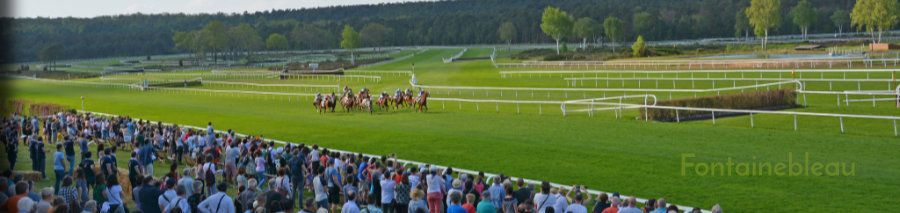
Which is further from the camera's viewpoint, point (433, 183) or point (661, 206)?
point (433, 183)

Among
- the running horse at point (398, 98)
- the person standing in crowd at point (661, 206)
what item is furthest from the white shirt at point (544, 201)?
the running horse at point (398, 98)

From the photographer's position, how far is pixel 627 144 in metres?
19.0

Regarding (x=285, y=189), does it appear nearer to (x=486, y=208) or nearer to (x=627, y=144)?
(x=486, y=208)

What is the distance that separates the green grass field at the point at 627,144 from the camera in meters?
13.1

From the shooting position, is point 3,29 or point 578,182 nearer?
point 3,29

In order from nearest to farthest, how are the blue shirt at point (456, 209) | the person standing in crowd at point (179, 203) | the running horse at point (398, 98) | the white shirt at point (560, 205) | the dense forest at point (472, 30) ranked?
the blue shirt at point (456, 209)
the person standing in crowd at point (179, 203)
the white shirt at point (560, 205)
the running horse at point (398, 98)
the dense forest at point (472, 30)

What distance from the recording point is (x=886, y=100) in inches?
1006

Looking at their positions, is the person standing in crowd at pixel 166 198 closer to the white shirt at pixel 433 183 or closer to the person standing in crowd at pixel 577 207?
the white shirt at pixel 433 183

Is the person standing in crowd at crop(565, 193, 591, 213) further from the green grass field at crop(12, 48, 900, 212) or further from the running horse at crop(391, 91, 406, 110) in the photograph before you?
the running horse at crop(391, 91, 406, 110)

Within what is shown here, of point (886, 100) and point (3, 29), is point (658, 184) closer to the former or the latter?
point (3, 29)

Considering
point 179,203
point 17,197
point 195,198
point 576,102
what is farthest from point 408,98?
point 17,197

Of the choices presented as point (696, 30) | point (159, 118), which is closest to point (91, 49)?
point (696, 30)

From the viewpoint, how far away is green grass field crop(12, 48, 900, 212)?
42.8 feet

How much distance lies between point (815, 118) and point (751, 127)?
218 centimetres
